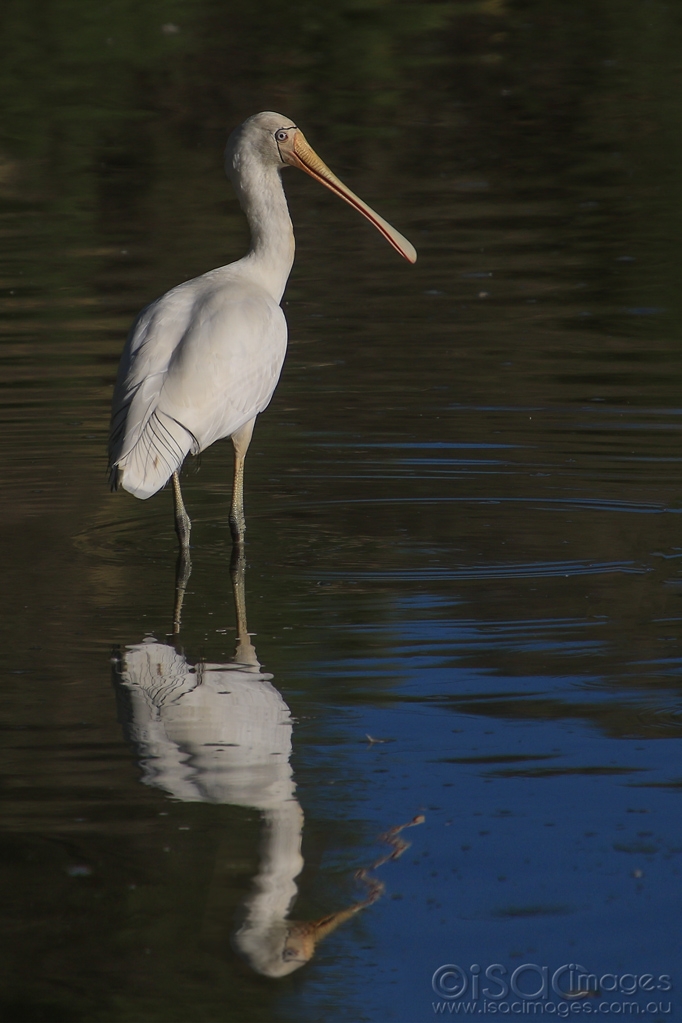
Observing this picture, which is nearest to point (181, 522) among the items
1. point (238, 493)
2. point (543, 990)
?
point (238, 493)

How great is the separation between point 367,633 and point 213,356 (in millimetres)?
1661

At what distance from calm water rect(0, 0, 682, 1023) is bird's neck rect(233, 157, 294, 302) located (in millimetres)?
→ 1078

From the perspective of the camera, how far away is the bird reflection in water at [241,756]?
416 centimetres

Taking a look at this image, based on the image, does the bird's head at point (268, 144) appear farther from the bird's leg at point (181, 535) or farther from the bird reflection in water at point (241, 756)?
the bird reflection in water at point (241, 756)

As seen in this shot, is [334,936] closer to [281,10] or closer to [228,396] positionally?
[228,396]

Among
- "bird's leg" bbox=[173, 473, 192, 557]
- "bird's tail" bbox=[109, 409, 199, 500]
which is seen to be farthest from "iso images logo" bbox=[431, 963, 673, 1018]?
"bird's leg" bbox=[173, 473, 192, 557]

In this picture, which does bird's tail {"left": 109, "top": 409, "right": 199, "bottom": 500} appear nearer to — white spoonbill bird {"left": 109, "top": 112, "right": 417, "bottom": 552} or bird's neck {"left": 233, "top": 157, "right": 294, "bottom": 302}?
white spoonbill bird {"left": 109, "top": 112, "right": 417, "bottom": 552}

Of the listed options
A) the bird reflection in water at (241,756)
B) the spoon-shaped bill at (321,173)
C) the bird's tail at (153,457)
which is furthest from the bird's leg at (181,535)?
the spoon-shaped bill at (321,173)

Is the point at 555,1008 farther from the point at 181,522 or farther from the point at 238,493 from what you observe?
the point at 238,493

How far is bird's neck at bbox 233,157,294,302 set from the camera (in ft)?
27.0

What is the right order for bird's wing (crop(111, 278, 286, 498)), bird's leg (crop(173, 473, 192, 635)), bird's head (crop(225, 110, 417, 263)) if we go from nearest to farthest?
1. bird's wing (crop(111, 278, 286, 498))
2. bird's leg (crop(173, 473, 192, 635))
3. bird's head (crop(225, 110, 417, 263))

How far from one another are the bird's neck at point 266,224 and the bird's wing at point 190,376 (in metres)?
0.34

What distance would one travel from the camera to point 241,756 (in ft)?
17.0

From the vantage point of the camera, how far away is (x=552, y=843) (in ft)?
14.9
